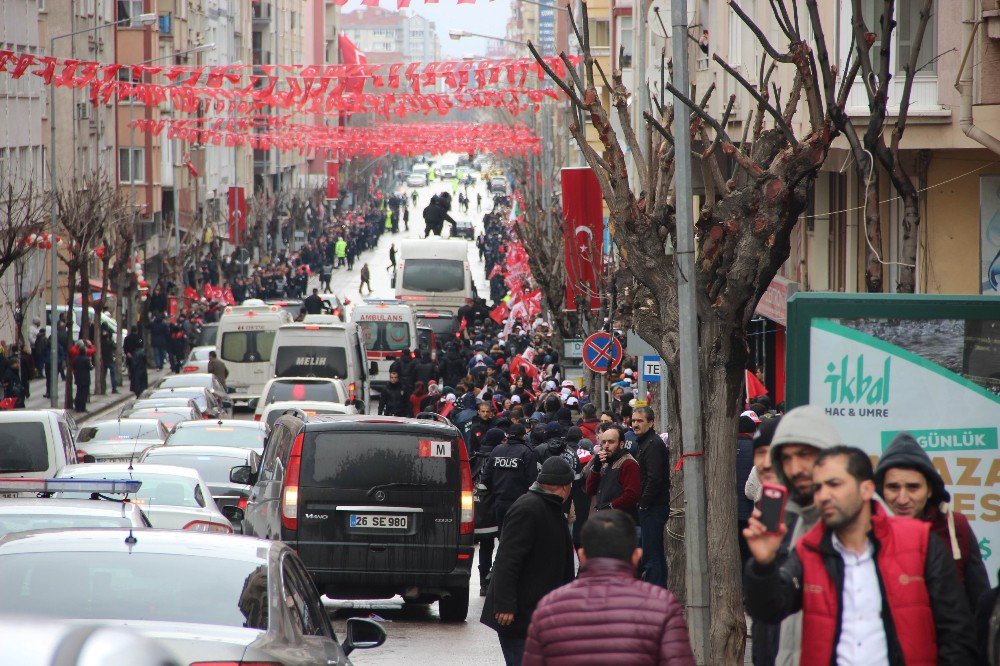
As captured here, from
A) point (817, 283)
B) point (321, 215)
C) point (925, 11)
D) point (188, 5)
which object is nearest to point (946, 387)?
point (925, 11)

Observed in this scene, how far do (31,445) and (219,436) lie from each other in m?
4.50

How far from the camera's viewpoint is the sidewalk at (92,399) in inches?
1523

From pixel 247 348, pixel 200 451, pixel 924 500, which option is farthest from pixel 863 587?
pixel 247 348

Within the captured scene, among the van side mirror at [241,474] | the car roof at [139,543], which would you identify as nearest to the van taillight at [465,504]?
the van side mirror at [241,474]

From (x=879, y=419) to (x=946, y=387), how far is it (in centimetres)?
38

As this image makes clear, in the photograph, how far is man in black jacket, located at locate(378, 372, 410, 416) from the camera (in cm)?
2909

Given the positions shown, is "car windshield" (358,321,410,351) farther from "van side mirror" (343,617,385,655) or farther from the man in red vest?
the man in red vest

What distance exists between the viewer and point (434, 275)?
52.7m

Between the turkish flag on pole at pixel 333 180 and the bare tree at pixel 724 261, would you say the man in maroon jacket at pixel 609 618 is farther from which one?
the turkish flag on pole at pixel 333 180

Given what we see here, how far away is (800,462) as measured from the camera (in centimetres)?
553

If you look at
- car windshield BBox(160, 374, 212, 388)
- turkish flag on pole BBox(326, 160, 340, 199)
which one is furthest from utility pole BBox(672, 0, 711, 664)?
turkish flag on pole BBox(326, 160, 340, 199)

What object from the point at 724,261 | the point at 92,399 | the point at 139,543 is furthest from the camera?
the point at 92,399

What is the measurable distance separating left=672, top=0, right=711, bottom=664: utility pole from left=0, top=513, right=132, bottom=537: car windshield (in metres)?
3.35

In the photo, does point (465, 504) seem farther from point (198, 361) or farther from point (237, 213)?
point (237, 213)
